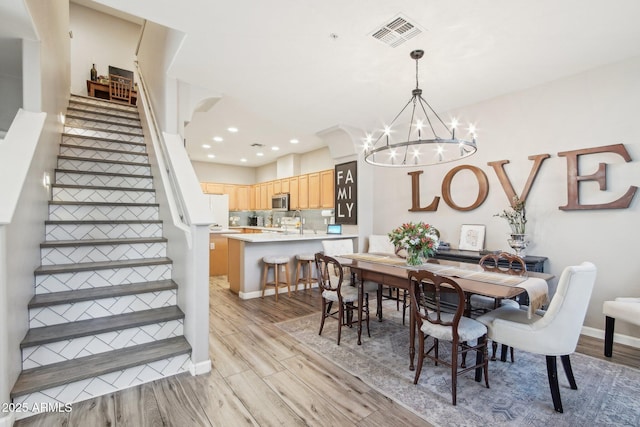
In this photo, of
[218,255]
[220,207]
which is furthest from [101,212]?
[220,207]

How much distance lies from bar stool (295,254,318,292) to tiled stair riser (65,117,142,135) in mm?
3230

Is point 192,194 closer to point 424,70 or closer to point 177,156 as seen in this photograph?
point 177,156

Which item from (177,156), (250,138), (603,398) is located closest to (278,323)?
(177,156)

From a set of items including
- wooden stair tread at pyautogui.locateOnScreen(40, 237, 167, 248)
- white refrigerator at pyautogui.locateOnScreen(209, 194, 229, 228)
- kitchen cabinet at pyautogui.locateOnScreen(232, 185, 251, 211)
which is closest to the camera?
wooden stair tread at pyautogui.locateOnScreen(40, 237, 167, 248)

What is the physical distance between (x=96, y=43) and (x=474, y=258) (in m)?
9.03

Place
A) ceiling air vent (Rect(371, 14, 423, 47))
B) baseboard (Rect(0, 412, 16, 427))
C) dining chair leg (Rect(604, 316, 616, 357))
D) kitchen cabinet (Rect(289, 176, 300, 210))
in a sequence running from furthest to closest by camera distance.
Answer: kitchen cabinet (Rect(289, 176, 300, 210))
dining chair leg (Rect(604, 316, 616, 357))
ceiling air vent (Rect(371, 14, 423, 47))
baseboard (Rect(0, 412, 16, 427))

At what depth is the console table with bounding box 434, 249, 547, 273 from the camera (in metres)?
3.23

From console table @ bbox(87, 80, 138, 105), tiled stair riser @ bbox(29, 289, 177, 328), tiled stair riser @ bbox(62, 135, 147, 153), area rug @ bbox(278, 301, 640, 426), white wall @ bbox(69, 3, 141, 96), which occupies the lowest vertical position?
area rug @ bbox(278, 301, 640, 426)

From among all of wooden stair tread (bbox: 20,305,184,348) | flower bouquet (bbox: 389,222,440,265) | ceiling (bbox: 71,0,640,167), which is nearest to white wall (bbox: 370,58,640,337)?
ceiling (bbox: 71,0,640,167)

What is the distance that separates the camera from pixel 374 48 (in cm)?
282

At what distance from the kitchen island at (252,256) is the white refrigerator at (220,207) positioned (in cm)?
384

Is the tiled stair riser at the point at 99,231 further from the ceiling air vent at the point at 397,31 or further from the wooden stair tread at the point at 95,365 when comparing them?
the ceiling air vent at the point at 397,31

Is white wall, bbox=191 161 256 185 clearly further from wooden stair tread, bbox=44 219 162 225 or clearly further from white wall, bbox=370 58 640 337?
white wall, bbox=370 58 640 337

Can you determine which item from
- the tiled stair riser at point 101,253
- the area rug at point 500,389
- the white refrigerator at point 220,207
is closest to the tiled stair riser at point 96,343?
the tiled stair riser at point 101,253
